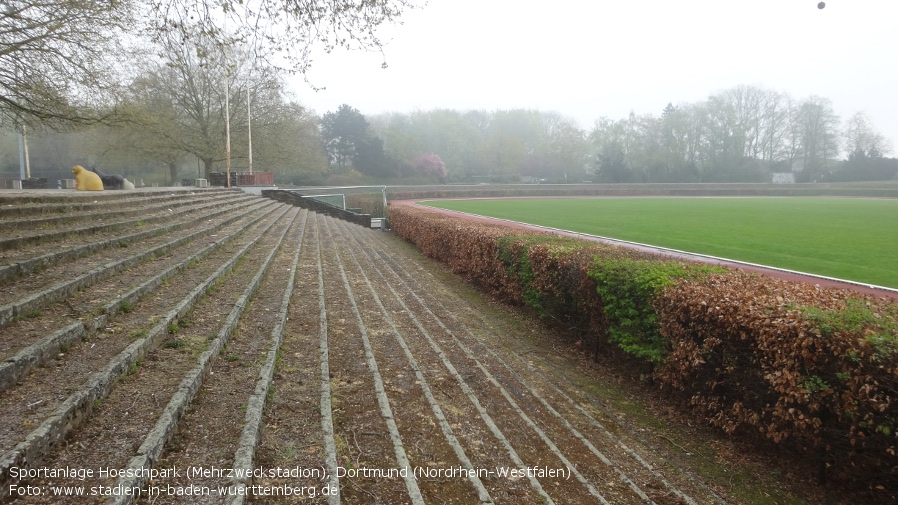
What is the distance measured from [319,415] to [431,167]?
65.9 metres

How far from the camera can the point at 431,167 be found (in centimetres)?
6831

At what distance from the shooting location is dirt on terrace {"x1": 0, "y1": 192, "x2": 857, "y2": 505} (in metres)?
2.69

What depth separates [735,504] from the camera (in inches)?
136

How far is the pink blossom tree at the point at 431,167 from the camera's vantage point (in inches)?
2677

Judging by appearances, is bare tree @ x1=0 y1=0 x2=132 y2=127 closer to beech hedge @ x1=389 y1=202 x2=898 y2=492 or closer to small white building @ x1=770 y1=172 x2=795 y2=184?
beech hedge @ x1=389 y1=202 x2=898 y2=492

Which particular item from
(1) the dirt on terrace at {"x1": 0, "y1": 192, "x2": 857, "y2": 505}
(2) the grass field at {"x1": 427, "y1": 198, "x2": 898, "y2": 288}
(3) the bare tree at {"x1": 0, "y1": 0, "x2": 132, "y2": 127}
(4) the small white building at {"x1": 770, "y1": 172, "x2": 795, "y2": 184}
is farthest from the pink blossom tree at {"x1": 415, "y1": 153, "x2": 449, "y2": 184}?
(1) the dirt on terrace at {"x1": 0, "y1": 192, "x2": 857, "y2": 505}

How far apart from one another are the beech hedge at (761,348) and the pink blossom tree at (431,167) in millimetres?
62089

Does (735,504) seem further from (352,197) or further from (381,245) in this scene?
(352,197)

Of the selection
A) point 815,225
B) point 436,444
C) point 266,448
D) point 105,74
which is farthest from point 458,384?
point 815,225

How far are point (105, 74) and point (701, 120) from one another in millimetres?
77249

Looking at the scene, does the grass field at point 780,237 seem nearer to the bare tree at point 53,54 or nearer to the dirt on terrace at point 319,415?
the dirt on terrace at point 319,415

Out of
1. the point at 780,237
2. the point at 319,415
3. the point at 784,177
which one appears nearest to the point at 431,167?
the point at 784,177

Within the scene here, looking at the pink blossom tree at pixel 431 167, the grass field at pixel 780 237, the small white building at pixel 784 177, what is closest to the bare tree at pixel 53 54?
the grass field at pixel 780 237

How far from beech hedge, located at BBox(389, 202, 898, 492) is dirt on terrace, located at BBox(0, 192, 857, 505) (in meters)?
0.33
